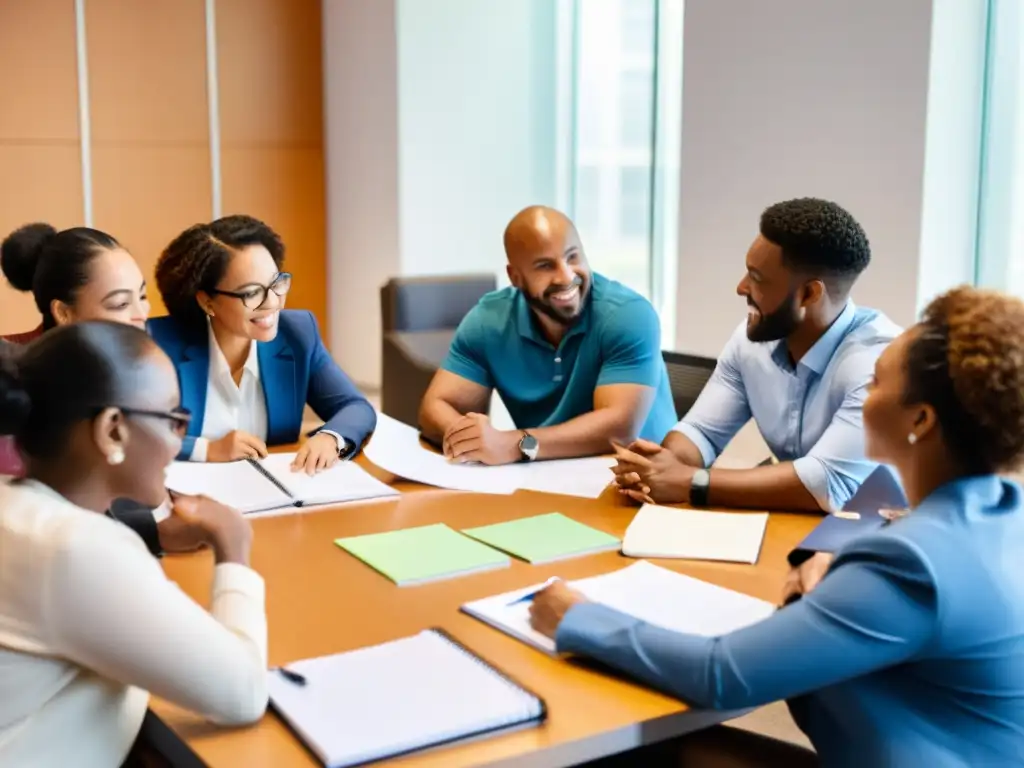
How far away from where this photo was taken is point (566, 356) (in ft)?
9.24

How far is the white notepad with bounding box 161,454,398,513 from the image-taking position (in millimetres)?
2098

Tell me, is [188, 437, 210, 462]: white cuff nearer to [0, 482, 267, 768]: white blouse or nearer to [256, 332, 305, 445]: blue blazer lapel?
[256, 332, 305, 445]: blue blazer lapel

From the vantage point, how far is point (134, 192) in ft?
19.5

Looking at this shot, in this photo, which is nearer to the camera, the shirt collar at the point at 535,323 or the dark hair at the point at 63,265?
the dark hair at the point at 63,265

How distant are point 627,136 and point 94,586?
499cm

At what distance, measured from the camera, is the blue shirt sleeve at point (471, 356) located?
290cm

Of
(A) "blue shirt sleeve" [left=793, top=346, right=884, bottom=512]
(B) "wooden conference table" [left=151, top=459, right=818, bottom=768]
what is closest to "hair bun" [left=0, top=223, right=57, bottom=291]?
(B) "wooden conference table" [left=151, top=459, right=818, bottom=768]

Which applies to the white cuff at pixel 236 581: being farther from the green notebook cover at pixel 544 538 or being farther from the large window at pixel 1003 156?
the large window at pixel 1003 156

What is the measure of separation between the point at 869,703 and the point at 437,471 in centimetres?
123

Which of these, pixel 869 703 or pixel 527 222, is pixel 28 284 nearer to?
pixel 527 222

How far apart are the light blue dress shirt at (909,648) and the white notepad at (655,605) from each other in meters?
0.18

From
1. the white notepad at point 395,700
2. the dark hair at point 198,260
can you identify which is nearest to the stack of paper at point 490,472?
the dark hair at point 198,260

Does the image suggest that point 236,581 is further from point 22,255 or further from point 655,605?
point 22,255

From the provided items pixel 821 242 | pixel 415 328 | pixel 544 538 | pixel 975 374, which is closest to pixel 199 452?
pixel 544 538
